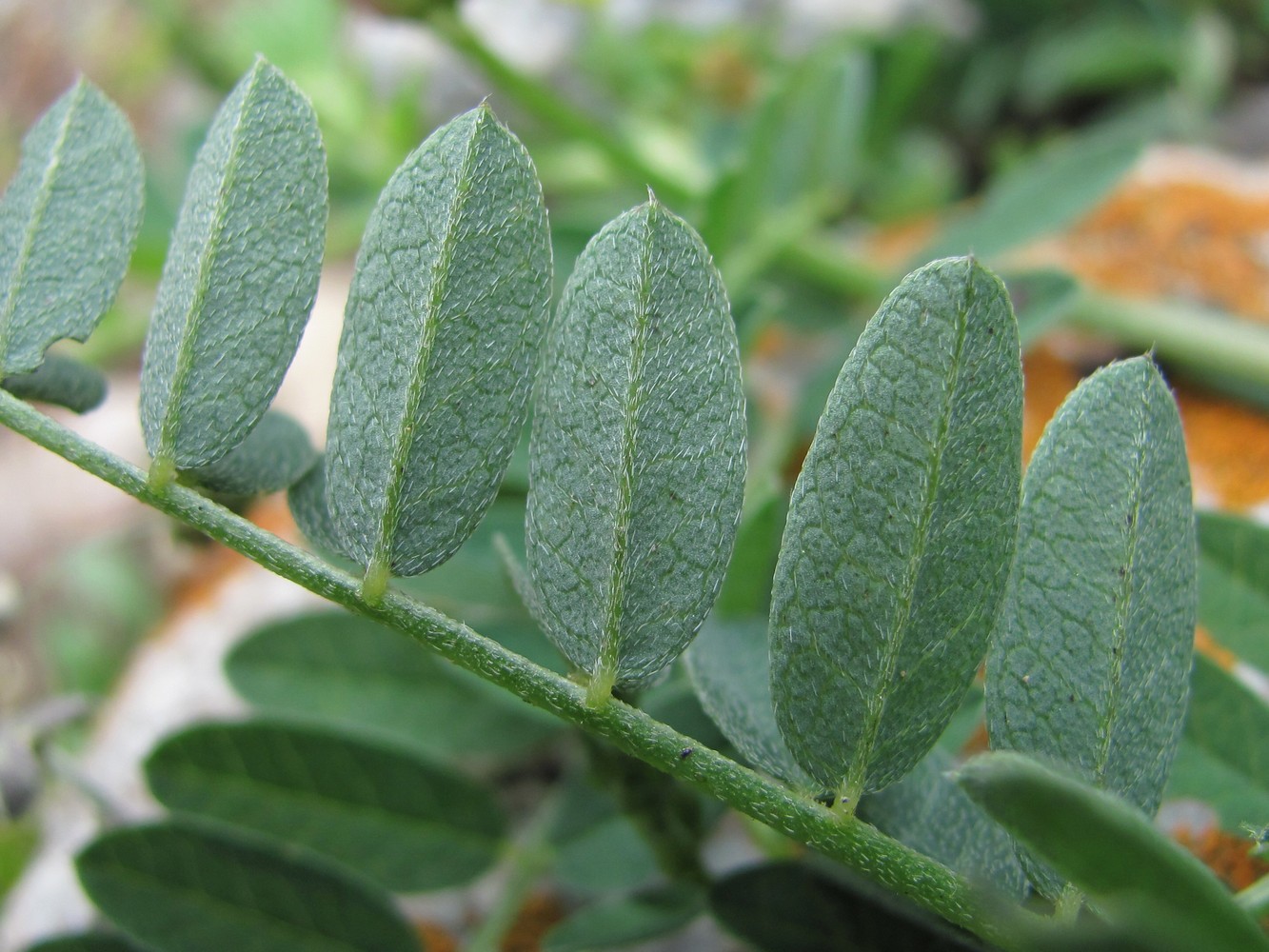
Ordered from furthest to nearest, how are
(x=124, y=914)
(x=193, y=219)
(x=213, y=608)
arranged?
(x=213, y=608) → (x=124, y=914) → (x=193, y=219)

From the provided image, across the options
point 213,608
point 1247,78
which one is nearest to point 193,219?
point 213,608

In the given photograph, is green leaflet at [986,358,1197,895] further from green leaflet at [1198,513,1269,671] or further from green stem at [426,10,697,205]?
green stem at [426,10,697,205]

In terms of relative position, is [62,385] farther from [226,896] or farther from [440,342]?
[226,896]

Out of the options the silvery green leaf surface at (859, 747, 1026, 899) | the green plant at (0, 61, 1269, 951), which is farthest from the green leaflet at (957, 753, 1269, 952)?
the silvery green leaf surface at (859, 747, 1026, 899)

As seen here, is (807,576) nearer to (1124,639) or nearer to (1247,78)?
(1124,639)

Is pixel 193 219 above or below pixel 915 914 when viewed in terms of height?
above

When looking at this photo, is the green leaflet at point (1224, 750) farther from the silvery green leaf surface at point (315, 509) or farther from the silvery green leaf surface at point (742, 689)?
the silvery green leaf surface at point (315, 509)

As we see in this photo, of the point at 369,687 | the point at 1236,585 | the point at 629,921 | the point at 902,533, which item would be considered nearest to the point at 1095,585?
the point at 902,533
